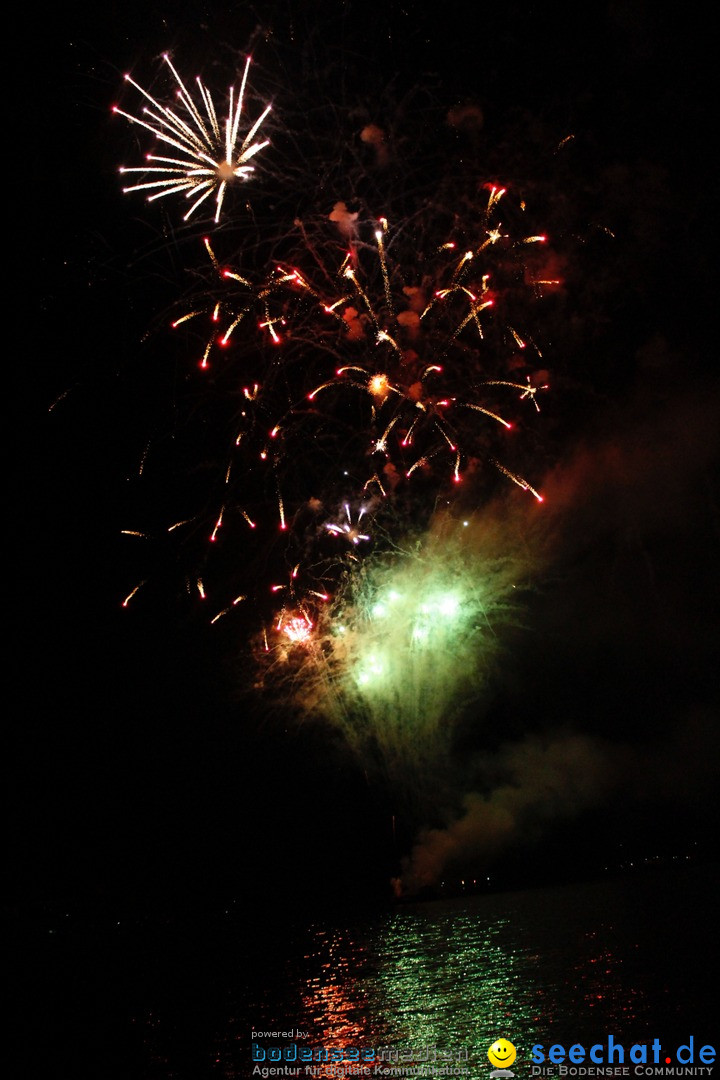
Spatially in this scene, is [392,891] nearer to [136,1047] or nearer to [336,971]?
[336,971]

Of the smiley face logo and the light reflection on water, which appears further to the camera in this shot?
the light reflection on water

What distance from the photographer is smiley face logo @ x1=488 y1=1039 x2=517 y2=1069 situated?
753 cm

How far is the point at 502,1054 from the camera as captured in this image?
7.81 metres

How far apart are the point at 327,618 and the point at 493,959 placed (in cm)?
831

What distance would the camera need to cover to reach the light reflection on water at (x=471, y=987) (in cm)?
879

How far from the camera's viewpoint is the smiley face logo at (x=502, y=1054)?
7526 millimetres

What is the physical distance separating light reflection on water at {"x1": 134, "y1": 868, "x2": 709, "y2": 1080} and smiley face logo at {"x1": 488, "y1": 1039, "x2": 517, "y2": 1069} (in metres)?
0.11

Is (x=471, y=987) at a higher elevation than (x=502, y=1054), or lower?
higher

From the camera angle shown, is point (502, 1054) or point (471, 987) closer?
point (502, 1054)

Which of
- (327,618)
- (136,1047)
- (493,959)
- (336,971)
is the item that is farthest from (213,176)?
(336,971)

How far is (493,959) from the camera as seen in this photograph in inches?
558

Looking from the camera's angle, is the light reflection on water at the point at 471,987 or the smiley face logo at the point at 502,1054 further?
the light reflection on water at the point at 471,987

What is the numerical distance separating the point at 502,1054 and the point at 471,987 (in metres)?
4.32

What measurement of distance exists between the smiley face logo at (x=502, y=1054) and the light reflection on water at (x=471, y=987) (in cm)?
11
